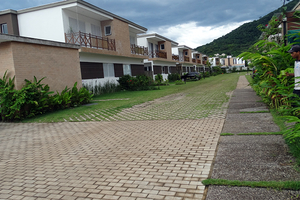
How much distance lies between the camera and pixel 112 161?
4.50 meters

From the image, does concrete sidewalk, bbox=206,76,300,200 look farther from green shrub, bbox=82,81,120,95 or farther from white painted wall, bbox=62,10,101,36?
white painted wall, bbox=62,10,101,36

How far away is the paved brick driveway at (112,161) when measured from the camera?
11.0 ft

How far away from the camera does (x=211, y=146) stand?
4.80 metres

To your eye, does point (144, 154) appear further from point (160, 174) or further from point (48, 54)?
point (48, 54)

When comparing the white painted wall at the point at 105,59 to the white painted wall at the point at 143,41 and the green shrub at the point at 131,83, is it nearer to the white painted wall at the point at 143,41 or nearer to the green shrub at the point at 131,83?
the green shrub at the point at 131,83

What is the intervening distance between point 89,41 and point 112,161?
16.3 m

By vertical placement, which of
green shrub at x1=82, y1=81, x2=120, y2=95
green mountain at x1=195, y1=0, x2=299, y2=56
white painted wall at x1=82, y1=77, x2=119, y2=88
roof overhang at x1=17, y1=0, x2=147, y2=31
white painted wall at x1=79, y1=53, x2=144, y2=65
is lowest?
green shrub at x1=82, y1=81, x2=120, y2=95

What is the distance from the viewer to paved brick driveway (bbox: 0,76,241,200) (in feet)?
11.0

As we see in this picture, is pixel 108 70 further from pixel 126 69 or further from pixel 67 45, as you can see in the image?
pixel 67 45

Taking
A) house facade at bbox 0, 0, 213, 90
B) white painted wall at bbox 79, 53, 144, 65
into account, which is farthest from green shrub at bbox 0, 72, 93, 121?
white painted wall at bbox 79, 53, 144, 65

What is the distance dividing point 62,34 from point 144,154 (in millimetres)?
15486

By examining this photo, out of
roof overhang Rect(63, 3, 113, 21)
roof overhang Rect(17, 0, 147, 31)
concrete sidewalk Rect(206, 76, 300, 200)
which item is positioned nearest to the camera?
concrete sidewalk Rect(206, 76, 300, 200)

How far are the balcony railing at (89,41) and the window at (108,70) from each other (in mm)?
1528

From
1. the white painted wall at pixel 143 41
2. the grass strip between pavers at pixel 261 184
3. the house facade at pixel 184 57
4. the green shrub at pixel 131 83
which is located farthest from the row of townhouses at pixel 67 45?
the house facade at pixel 184 57
